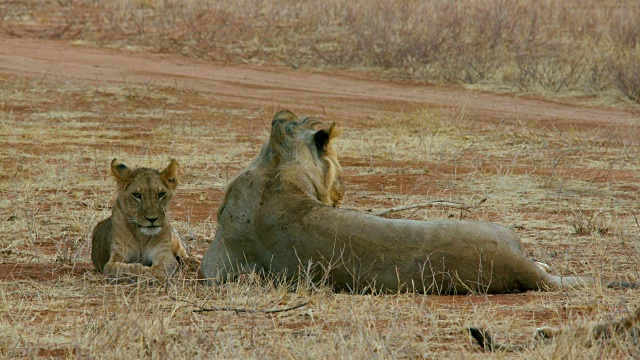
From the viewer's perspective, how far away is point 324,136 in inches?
227

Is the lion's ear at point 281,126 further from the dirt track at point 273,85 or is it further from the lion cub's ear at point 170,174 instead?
the dirt track at point 273,85

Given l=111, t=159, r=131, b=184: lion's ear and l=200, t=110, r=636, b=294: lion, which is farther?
l=111, t=159, r=131, b=184: lion's ear

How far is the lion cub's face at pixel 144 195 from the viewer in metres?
5.75

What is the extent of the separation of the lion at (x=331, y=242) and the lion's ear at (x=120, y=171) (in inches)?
22.6

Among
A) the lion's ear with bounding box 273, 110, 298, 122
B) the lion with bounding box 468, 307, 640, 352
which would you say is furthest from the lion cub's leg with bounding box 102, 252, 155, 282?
the lion with bounding box 468, 307, 640, 352

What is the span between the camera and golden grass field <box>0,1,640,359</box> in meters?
4.48

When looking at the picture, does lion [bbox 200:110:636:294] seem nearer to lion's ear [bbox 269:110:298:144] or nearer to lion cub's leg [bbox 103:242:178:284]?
lion's ear [bbox 269:110:298:144]

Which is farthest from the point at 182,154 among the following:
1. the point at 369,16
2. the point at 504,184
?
the point at 369,16

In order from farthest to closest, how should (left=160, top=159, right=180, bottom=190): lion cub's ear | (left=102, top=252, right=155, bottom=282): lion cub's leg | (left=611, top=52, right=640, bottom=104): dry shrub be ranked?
(left=611, top=52, right=640, bottom=104): dry shrub, (left=160, top=159, right=180, bottom=190): lion cub's ear, (left=102, top=252, right=155, bottom=282): lion cub's leg

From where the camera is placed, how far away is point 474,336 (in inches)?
166

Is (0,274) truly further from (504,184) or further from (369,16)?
(369,16)

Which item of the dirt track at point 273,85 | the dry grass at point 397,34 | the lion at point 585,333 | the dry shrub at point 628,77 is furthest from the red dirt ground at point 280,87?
the lion at point 585,333

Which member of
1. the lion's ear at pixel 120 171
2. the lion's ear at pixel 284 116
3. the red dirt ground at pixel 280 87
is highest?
the lion's ear at pixel 284 116

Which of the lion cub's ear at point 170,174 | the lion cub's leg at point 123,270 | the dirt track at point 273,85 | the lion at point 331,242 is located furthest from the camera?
the dirt track at point 273,85
